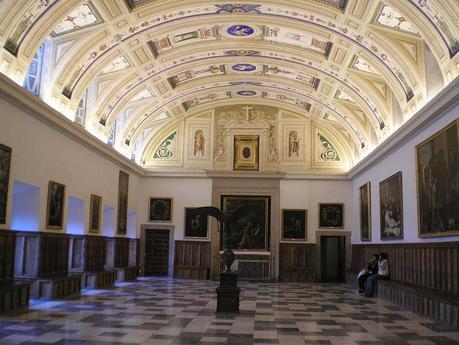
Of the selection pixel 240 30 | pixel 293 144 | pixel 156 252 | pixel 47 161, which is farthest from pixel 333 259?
pixel 47 161

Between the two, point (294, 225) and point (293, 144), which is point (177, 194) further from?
point (293, 144)

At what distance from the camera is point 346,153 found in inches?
1035

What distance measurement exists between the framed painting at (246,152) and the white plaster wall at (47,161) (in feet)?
24.1

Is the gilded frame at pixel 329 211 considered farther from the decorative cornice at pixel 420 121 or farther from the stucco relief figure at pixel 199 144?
the stucco relief figure at pixel 199 144

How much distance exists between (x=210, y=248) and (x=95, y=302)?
1211 cm

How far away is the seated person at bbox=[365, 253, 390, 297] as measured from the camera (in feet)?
57.4

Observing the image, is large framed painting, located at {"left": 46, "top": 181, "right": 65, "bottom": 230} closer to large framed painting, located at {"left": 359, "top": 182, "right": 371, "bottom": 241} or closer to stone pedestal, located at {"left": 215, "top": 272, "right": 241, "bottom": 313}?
stone pedestal, located at {"left": 215, "top": 272, "right": 241, "bottom": 313}

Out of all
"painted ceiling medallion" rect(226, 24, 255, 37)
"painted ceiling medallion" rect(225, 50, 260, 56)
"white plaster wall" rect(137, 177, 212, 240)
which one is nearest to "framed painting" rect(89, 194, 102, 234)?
"white plaster wall" rect(137, 177, 212, 240)

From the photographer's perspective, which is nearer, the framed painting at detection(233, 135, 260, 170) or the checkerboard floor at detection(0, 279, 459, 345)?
the checkerboard floor at detection(0, 279, 459, 345)

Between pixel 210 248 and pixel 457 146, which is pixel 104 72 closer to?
pixel 210 248

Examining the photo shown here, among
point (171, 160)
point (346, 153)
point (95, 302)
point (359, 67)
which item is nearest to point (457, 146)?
point (359, 67)

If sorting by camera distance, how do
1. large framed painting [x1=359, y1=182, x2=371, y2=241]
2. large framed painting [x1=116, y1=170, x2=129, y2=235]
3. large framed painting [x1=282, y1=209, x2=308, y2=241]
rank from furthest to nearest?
large framed painting [x1=282, y1=209, x2=308, y2=241]
large framed painting [x1=116, y1=170, x2=129, y2=235]
large framed painting [x1=359, y1=182, x2=371, y2=241]

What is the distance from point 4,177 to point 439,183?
10963mm

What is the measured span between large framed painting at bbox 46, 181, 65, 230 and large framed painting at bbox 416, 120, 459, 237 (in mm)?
10911
